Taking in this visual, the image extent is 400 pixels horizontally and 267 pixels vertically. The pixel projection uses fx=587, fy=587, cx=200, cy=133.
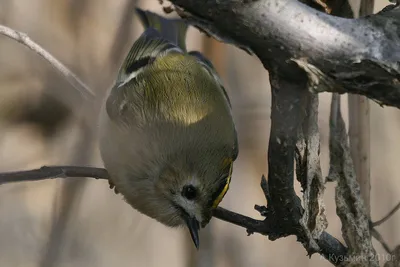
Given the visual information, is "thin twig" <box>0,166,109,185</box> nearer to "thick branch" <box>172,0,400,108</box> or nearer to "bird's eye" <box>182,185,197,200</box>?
"bird's eye" <box>182,185,197,200</box>

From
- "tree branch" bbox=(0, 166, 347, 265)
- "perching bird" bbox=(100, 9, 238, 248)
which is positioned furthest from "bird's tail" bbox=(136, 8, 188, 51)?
"tree branch" bbox=(0, 166, 347, 265)

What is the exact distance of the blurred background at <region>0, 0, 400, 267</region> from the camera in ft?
5.80

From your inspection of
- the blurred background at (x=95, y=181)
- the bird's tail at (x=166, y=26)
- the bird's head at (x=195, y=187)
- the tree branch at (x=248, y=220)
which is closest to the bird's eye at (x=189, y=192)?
the bird's head at (x=195, y=187)

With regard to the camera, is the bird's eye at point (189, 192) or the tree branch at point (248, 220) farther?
the bird's eye at point (189, 192)

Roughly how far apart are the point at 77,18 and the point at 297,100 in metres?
1.50

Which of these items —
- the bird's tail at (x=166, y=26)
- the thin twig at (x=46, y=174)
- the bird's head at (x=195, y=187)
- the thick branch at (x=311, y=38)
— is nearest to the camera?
the thick branch at (x=311, y=38)

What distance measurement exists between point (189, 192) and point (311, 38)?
1.72 feet

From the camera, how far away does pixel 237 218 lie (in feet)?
2.68

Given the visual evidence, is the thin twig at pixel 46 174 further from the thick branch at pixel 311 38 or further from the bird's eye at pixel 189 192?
the thick branch at pixel 311 38

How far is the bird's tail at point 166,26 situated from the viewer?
4.39ft

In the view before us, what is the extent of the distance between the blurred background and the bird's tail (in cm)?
31

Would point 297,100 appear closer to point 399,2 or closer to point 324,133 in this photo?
point 399,2

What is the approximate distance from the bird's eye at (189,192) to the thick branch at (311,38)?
0.48m

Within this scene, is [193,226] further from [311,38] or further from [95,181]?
[95,181]
